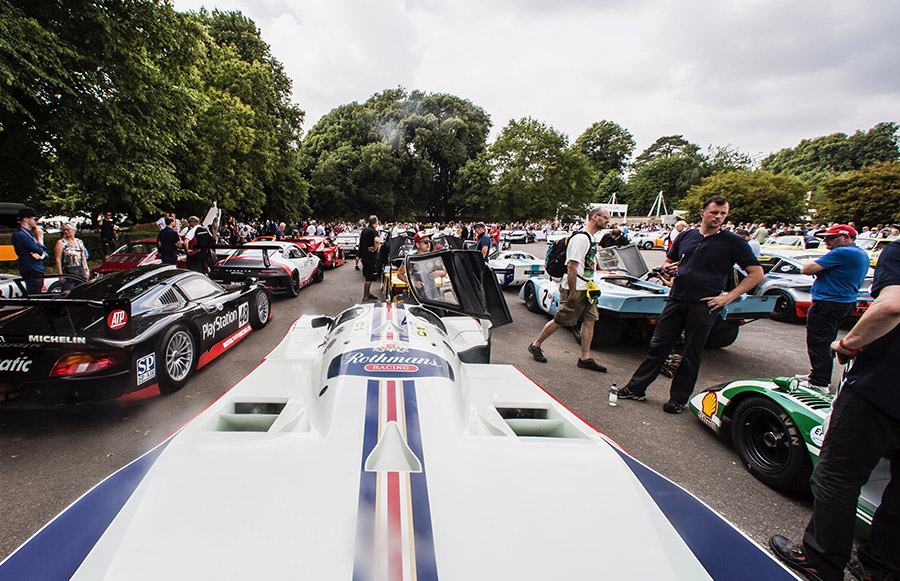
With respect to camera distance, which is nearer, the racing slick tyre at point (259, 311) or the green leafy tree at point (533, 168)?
the racing slick tyre at point (259, 311)

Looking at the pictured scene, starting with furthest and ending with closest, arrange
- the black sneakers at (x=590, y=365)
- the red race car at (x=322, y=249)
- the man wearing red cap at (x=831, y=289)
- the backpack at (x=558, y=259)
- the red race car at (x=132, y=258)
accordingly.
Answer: the red race car at (x=322, y=249) < the red race car at (x=132, y=258) < the backpack at (x=558, y=259) < the black sneakers at (x=590, y=365) < the man wearing red cap at (x=831, y=289)

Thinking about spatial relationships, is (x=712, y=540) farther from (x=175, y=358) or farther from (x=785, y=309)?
(x=785, y=309)

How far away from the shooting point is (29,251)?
5328mm

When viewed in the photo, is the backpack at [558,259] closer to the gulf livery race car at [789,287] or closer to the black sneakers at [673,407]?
the black sneakers at [673,407]

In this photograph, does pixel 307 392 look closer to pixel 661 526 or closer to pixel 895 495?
pixel 661 526

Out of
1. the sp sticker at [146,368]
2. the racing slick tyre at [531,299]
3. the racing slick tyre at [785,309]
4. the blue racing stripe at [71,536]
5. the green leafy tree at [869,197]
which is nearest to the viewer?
the blue racing stripe at [71,536]

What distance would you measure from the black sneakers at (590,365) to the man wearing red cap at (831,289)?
1.85m

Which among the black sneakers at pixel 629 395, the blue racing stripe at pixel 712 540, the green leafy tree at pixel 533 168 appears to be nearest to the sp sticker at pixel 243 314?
the black sneakers at pixel 629 395

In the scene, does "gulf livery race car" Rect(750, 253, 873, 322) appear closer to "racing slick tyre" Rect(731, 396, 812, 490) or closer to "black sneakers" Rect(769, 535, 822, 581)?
"racing slick tyre" Rect(731, 396, 812, 490)

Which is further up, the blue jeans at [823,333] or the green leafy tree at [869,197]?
the green leafy tree at [869,197]

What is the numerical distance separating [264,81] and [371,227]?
582 inches

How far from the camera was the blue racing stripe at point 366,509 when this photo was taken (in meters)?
1.06

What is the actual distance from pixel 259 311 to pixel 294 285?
2.65 m

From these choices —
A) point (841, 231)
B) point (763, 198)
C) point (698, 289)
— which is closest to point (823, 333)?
point (841, 231)
